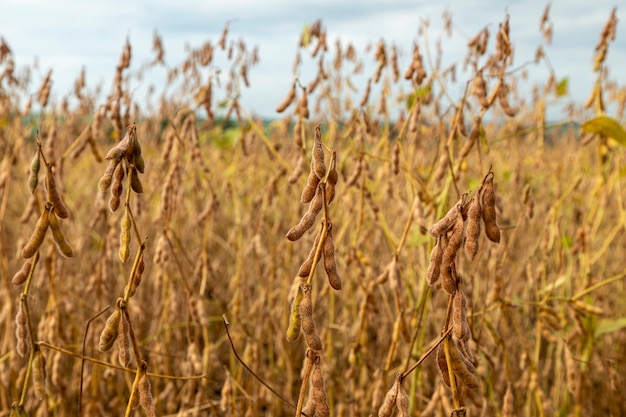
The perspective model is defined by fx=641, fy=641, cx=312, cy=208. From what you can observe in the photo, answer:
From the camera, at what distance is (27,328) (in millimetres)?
818

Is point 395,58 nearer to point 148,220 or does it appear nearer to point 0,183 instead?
point 0,183

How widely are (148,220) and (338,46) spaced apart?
3.44ft

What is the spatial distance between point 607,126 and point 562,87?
2.54 ft

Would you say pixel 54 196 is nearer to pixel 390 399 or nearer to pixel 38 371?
pixel 38 371

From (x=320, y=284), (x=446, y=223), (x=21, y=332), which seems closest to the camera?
(x=446, y=223)

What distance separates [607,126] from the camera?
132 cm

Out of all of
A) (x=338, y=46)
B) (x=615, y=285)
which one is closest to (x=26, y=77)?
(x=338, y=46)

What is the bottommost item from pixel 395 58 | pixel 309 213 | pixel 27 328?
pixel 27 328

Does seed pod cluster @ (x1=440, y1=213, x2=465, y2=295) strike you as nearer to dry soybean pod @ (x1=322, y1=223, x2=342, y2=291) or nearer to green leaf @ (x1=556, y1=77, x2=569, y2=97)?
dry soybean pod @ (x1=322, y1=223, x2=342, y2=291)

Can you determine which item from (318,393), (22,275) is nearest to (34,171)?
(22,275)

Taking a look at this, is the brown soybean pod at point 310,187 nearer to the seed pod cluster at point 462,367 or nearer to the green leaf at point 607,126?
the seed pod cluster at point 462,367

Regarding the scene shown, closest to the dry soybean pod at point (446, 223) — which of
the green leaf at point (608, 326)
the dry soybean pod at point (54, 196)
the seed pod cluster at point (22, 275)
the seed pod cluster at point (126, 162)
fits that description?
the seed pod cluster at point (126, 162)

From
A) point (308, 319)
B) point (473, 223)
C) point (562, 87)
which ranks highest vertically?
point (562, 87)

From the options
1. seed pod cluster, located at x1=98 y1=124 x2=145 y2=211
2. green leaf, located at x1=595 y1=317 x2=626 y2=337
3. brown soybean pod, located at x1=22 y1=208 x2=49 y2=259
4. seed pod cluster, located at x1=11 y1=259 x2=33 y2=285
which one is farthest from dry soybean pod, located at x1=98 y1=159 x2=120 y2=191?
green leaf, located at x1=595 y1=317 x2=626 y2=337
